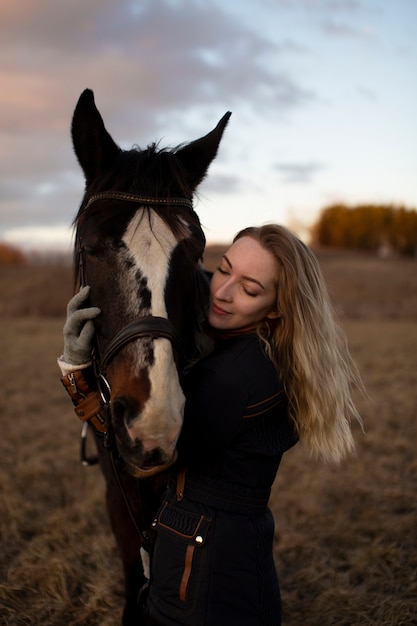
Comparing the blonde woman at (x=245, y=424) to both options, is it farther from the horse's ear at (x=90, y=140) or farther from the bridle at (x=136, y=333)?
the horse's ear at (x=90, y=140)

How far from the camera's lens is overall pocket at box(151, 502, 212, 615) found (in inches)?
72.6

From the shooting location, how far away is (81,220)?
220cm

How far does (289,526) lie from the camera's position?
4.55 m

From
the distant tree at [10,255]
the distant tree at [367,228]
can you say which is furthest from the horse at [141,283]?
the distant tree at [367,228]

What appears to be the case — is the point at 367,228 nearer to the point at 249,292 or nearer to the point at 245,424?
the point at 249,292

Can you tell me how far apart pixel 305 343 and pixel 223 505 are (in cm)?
74

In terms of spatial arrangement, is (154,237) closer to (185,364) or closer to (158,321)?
(158,321)

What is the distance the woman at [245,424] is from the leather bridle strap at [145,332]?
26 centimetres

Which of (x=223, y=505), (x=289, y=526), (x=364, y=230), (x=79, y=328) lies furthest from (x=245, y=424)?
(x=364, y=230)

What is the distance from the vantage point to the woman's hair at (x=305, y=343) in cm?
205

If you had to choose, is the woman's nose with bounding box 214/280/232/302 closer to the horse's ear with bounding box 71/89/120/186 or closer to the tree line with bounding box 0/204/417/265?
the horse's ear with bounding box 71/89/120/186

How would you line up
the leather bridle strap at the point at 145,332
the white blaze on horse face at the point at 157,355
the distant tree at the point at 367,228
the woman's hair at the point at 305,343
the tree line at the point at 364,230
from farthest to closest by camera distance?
1. the distant tree at the point at 367,228
2. the tree line at the point at 364,230
3. the woman's hair at the point at 305,343
4. the leather bridle strap at the point at 145,332
5. the white blaze on horse face at the point at 157,355

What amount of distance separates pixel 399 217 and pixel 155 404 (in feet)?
262

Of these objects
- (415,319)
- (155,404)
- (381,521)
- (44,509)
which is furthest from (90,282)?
(415,319)
